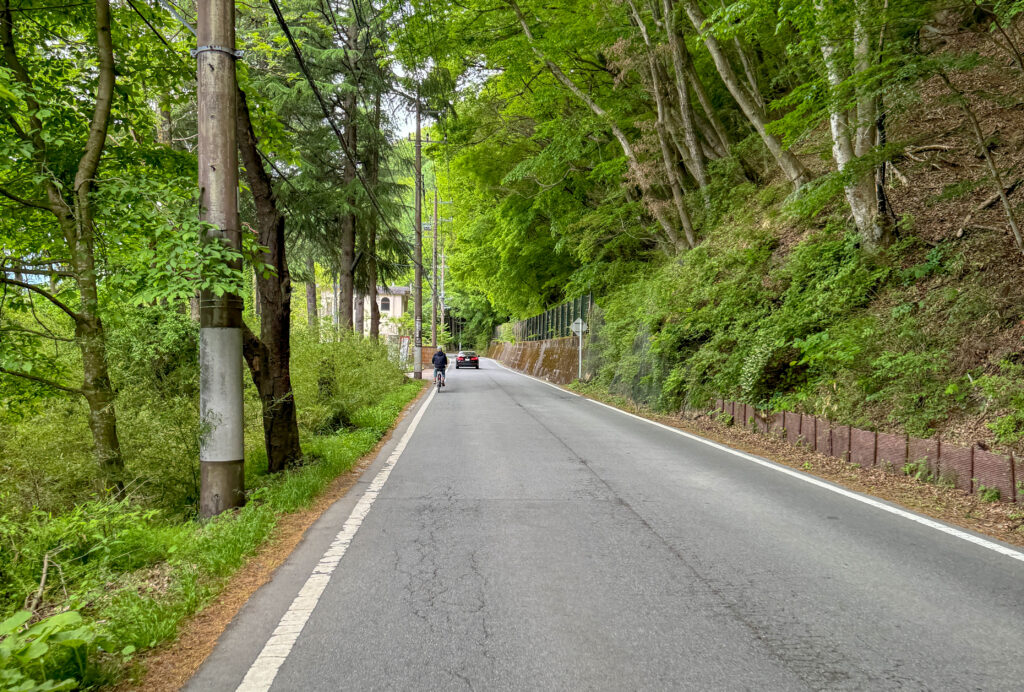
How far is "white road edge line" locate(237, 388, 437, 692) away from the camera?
286 centimetres

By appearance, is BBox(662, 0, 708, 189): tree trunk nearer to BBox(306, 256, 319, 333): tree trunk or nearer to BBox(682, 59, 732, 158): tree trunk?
BBox(682, 59, 732, 158): tree trunk

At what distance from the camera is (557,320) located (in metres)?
35.7

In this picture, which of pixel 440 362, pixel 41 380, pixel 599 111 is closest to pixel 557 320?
pixel 440 362

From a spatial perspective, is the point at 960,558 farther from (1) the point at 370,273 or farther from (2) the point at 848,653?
(1) the point at 370,273

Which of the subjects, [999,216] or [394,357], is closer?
[999,216]

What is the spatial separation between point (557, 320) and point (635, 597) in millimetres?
32175

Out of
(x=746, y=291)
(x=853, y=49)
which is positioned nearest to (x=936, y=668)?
(x=853, y=49)

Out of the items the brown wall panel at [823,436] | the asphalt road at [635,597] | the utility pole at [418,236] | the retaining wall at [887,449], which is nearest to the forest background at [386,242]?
the brown wall panel at [823,436]

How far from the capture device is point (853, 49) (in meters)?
8.70

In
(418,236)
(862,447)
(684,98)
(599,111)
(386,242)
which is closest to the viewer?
(862,447)

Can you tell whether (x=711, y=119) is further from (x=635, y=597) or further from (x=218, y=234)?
(x=635, y=597)

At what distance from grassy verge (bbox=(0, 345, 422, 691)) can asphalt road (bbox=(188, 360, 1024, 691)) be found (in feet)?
1.36

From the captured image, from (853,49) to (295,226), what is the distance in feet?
52.9

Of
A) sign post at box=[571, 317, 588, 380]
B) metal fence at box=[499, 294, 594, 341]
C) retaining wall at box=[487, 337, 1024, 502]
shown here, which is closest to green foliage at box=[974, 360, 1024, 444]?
retaining wall at box=[487, 337, 1024, 502]
